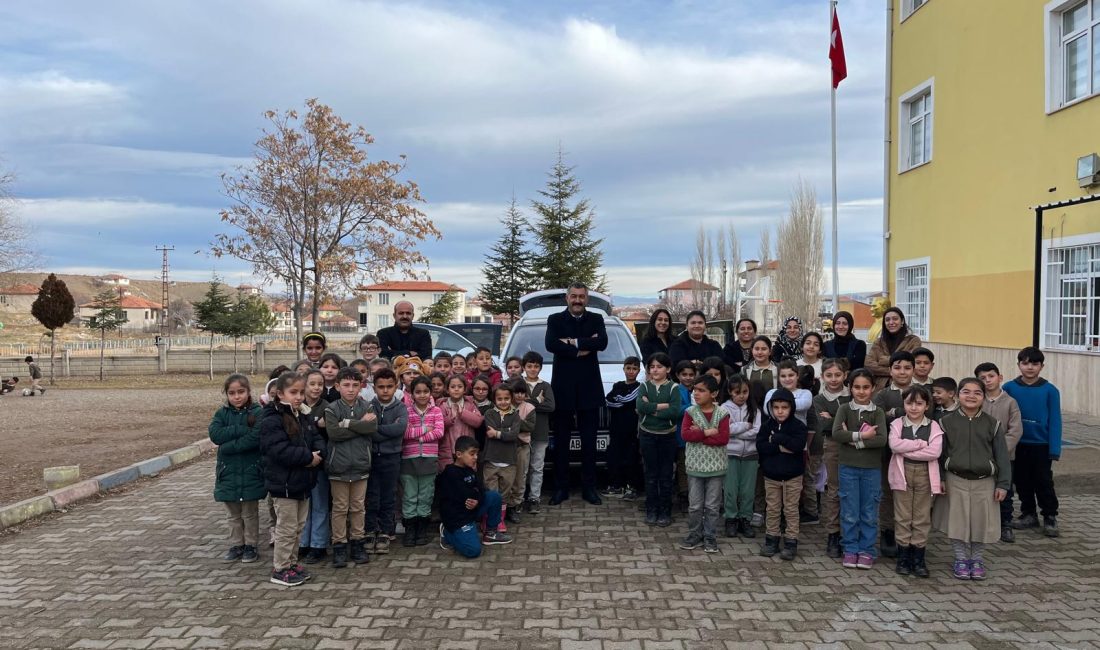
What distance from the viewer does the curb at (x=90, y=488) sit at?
6555mm

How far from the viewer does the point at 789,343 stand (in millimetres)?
7875

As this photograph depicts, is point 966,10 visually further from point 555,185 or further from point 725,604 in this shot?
point 555,185

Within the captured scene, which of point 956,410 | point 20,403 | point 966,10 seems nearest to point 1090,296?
point 966,10

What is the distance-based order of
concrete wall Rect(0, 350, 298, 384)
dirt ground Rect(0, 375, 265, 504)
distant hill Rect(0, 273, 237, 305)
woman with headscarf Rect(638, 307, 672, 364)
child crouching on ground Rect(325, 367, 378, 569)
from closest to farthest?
1. child crouching on ground Rect(325, 367, 378, 569)
2. woman with headscarf Rect(638, 307, 672, 364)
3. dirt ground Rect(0, 375, 265, 504)
4. concrete wall Rect(0, 350, 298, 384)
5. distant hill Rect(0, 273, 237, 305)

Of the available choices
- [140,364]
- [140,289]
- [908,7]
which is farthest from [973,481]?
[140,289]

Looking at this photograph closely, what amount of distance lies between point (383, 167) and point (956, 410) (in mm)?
21952

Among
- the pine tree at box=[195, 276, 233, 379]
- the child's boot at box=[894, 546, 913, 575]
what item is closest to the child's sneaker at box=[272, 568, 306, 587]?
the child's boot at box=[894, 546, 913, 575]

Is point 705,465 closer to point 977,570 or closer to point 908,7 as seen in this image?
point 977,570

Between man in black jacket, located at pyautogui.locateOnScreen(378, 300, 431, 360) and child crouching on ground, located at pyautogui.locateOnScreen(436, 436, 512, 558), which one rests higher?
man in black jacket, located at pyautogui.locateOnScreen(378, 300, 431, 360)

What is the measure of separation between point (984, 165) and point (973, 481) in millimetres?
11174

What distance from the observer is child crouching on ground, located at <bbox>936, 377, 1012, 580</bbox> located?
4797 millimetres

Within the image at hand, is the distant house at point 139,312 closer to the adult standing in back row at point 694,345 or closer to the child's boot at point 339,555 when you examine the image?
the adult standing in back row at point 694,345

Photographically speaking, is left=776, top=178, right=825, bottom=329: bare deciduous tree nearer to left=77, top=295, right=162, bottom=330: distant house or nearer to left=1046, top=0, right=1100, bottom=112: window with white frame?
left=1046, top=0, right=1100, bottom=112: window with white frame

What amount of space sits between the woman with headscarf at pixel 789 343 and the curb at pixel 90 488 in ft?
20.8
